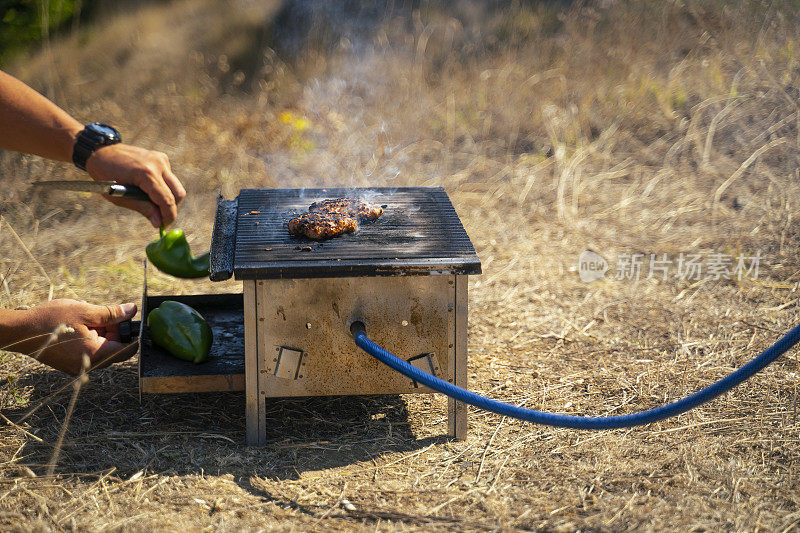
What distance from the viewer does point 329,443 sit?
2.93m

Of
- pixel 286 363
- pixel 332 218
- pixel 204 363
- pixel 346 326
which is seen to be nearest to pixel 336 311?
pixel 346 326

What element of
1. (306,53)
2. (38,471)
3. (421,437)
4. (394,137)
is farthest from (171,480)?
(306,53)

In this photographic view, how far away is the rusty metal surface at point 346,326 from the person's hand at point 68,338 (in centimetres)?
74

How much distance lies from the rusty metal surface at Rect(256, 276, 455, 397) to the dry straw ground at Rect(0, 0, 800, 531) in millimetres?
288

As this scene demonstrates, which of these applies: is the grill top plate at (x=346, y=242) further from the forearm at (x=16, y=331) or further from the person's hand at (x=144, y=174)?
the forearm at (x=16, y=331)

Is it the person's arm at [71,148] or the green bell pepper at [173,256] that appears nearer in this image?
the person's arm at [71,148]

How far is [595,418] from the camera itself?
97.5 inches

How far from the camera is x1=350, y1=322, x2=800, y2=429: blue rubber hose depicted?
238 centimetres

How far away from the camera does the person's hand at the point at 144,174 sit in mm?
2961

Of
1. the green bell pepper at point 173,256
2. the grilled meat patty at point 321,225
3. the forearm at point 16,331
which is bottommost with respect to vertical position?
the forearm at point 16,331

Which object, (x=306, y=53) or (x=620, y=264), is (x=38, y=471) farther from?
(x=306, y=53)

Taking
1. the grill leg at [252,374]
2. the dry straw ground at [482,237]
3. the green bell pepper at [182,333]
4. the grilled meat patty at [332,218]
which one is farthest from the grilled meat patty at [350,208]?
the dry straw ground at [482,237]

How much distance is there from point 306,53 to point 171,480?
5539 millimetres

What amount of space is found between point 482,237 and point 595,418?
2.91 metres
